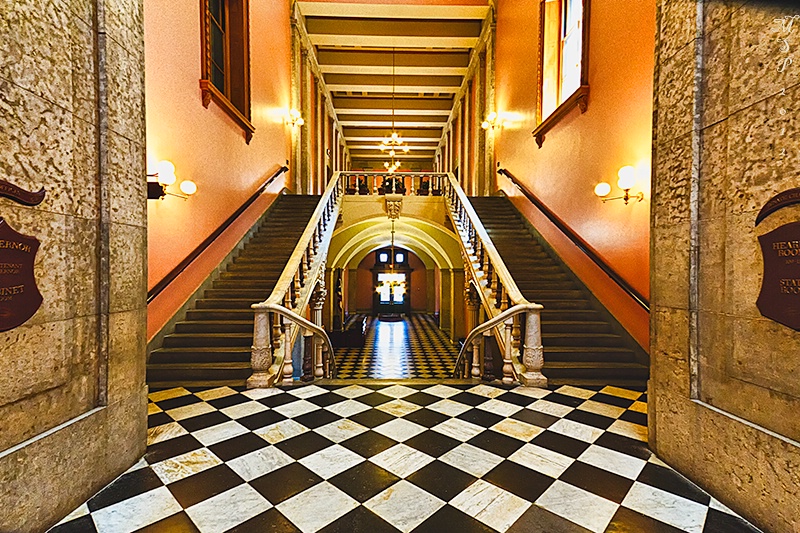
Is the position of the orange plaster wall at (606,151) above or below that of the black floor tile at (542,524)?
above

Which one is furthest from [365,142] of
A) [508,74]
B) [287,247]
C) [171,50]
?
[171,50]

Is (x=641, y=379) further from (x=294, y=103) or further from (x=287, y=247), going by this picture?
(x=294, y=103)

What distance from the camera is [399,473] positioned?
226 centimetres

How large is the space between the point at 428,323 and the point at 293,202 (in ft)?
35.2

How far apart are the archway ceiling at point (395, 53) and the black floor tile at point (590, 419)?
35.1 ft

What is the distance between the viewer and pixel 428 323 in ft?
58.9

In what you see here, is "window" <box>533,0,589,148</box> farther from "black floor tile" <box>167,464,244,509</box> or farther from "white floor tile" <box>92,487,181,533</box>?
"white floor tile" <box>92,487,181,533</box>

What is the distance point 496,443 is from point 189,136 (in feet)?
18.3

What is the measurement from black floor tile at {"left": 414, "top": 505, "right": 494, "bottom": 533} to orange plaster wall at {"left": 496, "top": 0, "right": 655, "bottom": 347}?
3.56 m

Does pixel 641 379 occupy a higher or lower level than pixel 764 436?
lower

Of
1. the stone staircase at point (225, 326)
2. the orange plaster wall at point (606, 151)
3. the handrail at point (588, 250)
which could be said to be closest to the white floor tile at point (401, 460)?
the stone staircase at point (225, 326)

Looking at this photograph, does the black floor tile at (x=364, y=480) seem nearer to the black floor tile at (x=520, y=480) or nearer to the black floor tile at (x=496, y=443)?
the black floor tile at (x=520, y=480)

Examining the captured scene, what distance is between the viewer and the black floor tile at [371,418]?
9.81 feet

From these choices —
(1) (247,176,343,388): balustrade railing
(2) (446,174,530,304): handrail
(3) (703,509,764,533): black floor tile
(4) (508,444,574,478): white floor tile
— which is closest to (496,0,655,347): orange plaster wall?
(2) (446,174,530,304): handrail
